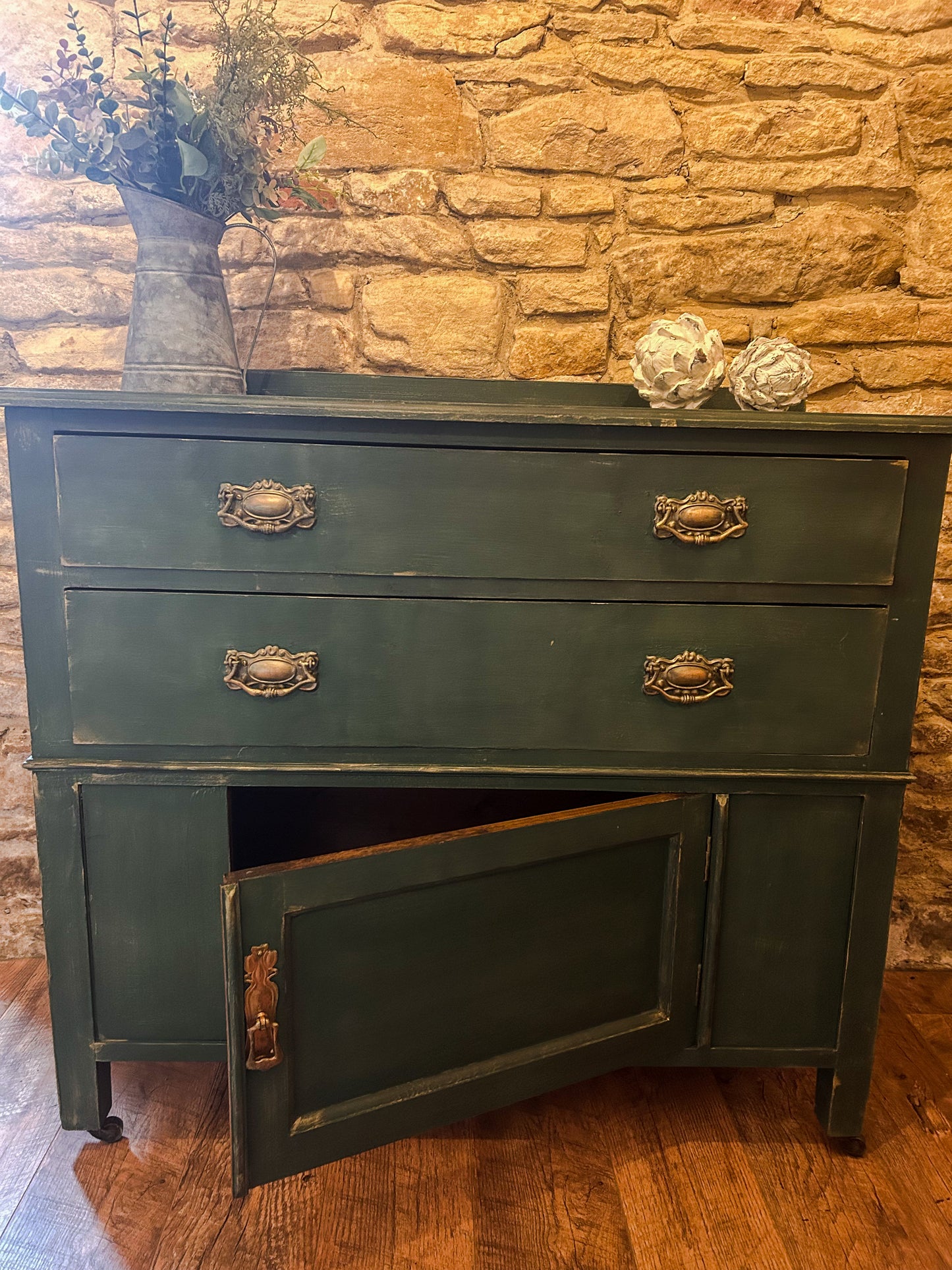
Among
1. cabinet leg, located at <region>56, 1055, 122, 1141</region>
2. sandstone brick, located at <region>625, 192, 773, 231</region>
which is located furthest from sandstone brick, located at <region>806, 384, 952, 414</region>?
cabinet leg, located at <region>56, 1055, 122, 1141</region>

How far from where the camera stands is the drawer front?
109 centimetres

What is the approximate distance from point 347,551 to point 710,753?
589mm

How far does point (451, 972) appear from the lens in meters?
1.10

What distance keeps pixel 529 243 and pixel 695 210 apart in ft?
1.08

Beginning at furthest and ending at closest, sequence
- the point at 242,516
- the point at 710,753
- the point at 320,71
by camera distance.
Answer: the point at 320,71
the point at 710,753
the point at 242,516

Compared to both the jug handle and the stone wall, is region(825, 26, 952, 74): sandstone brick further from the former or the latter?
the jug handle

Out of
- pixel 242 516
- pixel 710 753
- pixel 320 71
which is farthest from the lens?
pixel 320 71

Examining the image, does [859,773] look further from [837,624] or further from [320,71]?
[320,71]

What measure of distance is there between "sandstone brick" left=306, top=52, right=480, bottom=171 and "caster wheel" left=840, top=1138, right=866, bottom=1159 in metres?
1.84

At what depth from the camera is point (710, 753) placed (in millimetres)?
1154

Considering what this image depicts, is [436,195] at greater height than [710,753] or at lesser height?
greater

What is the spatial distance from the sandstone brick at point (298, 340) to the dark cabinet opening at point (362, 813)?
2.74 feet

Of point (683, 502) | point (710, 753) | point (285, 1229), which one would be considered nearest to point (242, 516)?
point (683, 502)

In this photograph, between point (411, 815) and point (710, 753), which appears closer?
point (710, 753)
